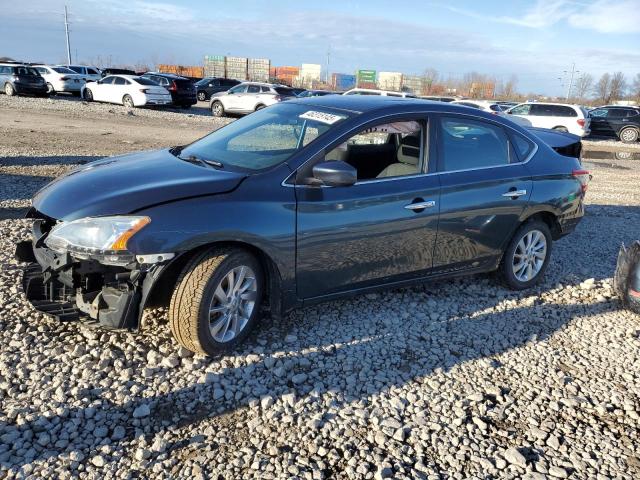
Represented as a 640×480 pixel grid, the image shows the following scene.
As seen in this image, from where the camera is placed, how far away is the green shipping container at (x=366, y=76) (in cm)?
7386

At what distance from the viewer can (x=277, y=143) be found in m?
4.15

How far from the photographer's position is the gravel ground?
2773 mm

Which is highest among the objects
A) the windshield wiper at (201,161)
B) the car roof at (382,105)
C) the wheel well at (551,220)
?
the car roof at (382,105)

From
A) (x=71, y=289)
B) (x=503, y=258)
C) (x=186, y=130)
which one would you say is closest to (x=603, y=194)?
(x=503, y=258)

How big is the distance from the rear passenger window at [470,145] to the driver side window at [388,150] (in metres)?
0.20

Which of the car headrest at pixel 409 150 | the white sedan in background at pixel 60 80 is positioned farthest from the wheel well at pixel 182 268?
the white sedan in background at pixel 60 80

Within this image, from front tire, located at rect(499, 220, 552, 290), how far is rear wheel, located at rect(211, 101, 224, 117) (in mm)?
21135

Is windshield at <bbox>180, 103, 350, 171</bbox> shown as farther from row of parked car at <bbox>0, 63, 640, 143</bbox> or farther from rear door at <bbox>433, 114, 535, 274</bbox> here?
row of parked car at <bbox>0, 63, 640, 143</bbox>

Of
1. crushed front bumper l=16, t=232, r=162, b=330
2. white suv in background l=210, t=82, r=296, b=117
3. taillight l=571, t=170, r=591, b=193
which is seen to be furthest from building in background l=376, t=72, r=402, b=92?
crushed front bumper l=16, t=232, r=162, b=330


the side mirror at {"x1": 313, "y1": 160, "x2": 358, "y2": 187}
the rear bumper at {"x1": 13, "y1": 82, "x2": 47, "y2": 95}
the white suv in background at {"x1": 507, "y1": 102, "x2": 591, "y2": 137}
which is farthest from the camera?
the rear bumper at {"x1": 13, "y1": 82, "x2": 47, "y2": 95}

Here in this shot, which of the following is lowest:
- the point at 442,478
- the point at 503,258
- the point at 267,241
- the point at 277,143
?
the point at 442,478

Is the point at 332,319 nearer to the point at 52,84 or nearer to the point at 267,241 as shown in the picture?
the point at 267,241

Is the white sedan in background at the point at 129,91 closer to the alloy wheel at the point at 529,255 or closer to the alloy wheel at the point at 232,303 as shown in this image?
the alloy wheel at the point at 529,255

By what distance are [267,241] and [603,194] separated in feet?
31.4
